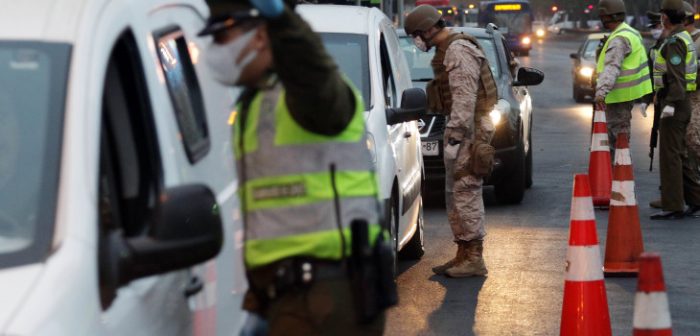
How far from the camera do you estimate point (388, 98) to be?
32.5 feet

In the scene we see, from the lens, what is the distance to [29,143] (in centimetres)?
365

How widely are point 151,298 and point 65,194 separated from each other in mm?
463

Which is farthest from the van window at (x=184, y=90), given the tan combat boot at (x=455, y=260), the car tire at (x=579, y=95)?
the car tire at (x=579, y=95)

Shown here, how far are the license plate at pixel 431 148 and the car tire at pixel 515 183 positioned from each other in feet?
2.19

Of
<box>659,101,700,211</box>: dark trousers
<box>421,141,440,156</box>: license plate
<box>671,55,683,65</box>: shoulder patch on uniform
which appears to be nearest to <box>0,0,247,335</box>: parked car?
<box>659,101,700,211</box>: dark trousers

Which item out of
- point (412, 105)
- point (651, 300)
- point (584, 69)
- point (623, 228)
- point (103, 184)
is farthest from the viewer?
point (584, 69)

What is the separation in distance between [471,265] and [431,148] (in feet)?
12.7

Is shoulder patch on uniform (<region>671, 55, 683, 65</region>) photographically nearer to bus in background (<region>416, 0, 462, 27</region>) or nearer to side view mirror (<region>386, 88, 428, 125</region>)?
side view mirror (<region>386, 88, 428, 125</region>)

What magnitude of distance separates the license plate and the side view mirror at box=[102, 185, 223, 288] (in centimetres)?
995

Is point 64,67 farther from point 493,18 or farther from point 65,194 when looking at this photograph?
point 493,18

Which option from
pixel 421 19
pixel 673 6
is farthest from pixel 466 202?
pixel 673 6

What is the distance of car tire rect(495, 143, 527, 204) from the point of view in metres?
13.7

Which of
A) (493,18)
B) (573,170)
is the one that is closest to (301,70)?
(573,170)

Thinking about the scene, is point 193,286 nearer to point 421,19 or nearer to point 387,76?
point 421,19
